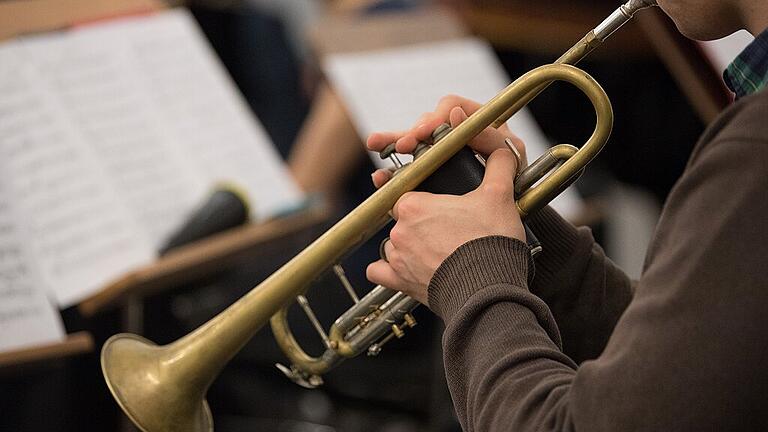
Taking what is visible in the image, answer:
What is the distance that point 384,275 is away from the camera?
1.12 m

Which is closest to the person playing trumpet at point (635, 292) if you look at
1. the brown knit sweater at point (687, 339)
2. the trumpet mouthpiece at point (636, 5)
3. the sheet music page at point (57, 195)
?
the brown knit sweater at point (687, 339)

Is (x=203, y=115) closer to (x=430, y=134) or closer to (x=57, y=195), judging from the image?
(x=57, y=195)

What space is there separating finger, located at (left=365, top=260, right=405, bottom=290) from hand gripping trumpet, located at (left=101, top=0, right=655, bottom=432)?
0.17ft

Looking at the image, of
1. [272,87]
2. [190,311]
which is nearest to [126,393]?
[190,311]

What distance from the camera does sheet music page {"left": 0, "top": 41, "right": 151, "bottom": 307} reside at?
1.66 metres

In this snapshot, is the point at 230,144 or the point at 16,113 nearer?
the point at 16,113

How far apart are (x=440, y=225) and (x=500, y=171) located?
103 millimetres

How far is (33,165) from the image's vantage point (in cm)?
172

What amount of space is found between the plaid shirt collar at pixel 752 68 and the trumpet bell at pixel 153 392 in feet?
2.41

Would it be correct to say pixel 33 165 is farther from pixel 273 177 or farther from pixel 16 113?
pixel 273 177

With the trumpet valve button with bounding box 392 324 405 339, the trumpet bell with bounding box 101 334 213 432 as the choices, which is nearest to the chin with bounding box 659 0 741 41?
the trumpet valve button with bounding box 392 324 405 339

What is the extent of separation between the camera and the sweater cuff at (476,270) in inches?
38.9

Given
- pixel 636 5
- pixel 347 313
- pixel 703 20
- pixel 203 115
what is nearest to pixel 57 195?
pixel 203 115

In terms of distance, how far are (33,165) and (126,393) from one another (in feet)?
2.01
